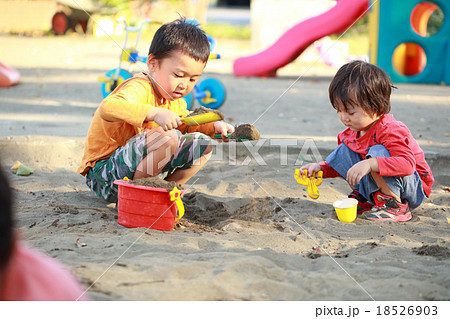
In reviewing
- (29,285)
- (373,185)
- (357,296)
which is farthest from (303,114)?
(29,285)

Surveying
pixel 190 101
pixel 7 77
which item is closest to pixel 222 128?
pixel 190 101

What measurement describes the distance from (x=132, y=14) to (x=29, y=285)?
14.0 meters

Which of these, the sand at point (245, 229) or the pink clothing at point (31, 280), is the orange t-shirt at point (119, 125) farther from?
the pink clothing at point (31, 280)

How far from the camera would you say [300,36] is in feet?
23.5

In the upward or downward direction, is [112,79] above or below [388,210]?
above

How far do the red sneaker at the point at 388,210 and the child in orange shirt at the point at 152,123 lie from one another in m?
0.81

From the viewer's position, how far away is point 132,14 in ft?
46.3

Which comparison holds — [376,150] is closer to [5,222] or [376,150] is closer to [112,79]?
[5,222]

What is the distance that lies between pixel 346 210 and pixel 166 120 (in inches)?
36.6

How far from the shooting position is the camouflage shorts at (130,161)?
2.38 m

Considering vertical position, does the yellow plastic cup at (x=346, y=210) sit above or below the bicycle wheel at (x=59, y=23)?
below

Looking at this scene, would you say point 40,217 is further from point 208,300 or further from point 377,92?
point 377,92

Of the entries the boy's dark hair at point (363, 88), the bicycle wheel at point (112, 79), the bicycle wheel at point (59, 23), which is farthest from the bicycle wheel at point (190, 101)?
the bicycle wheel at point (59, 23)

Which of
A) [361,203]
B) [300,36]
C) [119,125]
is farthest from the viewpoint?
[300,36]
